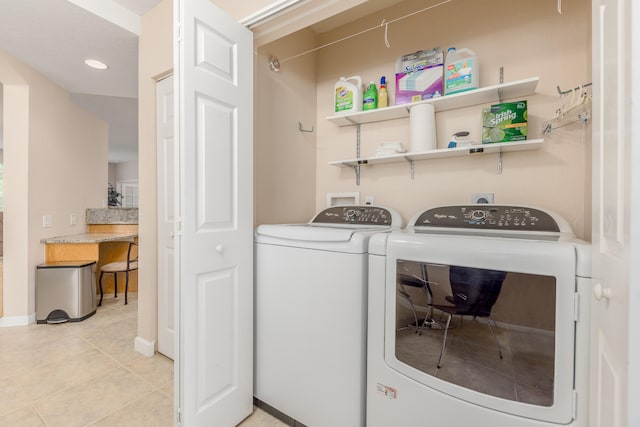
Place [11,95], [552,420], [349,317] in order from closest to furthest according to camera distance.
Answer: [552,420], [349,317], [11,95]

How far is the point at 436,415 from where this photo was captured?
3.69 feet

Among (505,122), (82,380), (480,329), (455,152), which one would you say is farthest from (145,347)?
(505,122)

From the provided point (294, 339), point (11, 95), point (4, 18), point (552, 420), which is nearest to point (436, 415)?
point (552, 420)

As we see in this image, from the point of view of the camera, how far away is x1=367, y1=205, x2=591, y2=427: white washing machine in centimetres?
92

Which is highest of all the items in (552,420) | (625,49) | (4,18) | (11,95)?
(4,18)

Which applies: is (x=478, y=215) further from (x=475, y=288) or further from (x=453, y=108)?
(x=453, y=108)

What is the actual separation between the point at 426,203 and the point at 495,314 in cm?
103

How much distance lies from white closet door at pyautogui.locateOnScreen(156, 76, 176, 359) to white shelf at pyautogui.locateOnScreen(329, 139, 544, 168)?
127cm

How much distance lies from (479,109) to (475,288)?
123 centimetres

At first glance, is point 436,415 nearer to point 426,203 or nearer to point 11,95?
point 426,203

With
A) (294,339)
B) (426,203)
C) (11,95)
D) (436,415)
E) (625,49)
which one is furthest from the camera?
(11,95)

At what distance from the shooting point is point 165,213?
2.23m

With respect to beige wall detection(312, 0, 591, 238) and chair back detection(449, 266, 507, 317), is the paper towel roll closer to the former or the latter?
beige wall detection(312, 0, 591, 238)

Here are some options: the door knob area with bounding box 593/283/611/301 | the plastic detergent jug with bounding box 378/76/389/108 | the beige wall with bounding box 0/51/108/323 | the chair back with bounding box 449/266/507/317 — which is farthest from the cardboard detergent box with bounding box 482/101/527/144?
the beige wall with bounding box 0/51/108/323
